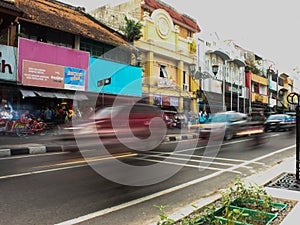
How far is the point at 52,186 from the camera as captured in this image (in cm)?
511

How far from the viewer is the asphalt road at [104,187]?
3.81m

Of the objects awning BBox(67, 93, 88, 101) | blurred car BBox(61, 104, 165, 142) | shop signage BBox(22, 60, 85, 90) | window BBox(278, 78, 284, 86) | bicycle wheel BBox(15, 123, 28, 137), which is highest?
window BBox(278, 78, 284, 86)

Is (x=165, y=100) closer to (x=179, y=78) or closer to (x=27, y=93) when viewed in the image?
(x=179, y=78)

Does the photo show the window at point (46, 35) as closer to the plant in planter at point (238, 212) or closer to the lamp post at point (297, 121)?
the lamp post at point (297, 121)

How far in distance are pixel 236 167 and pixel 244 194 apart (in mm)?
3421

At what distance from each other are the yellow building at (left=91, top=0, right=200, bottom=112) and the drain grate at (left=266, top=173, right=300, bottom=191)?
1771cm

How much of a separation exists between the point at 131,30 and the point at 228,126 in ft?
41.4

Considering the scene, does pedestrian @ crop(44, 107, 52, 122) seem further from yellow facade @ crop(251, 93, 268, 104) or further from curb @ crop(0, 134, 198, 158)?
yellow facade @ crop(251, 93, 268, 104)

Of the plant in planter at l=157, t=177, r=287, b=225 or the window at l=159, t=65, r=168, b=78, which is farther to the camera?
the window at l=159, t=65, r=168, b=78

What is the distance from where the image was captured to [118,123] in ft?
30.1

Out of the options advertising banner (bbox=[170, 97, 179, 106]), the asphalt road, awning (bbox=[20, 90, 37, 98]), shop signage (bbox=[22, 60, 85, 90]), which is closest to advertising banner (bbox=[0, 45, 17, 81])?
shop signage (bbox=[22, 60, 85, 90])

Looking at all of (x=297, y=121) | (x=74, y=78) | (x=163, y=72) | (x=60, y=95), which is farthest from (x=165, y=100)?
(x=297, y=121)

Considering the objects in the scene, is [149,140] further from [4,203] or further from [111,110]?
[4,203]

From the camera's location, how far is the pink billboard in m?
15.3
